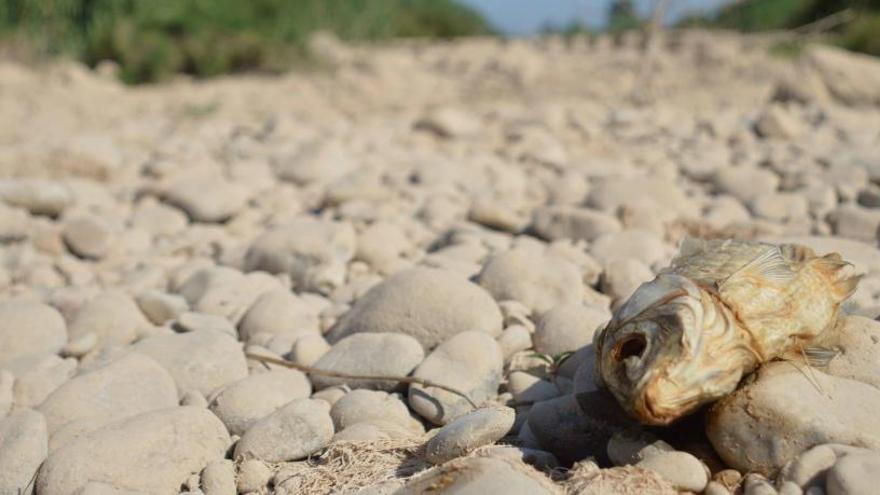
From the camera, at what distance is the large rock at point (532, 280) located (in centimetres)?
332

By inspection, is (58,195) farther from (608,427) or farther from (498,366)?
(608,427)

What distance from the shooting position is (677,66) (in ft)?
35.3

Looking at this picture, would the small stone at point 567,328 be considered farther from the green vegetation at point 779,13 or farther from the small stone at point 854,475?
the green vegetation at point 779,13

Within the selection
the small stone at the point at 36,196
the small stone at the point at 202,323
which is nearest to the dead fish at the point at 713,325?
the small stone at the point at 202,323

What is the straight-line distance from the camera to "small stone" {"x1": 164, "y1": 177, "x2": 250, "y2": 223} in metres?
4.92

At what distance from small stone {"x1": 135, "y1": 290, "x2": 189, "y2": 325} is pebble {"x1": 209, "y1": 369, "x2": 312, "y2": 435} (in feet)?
2.65

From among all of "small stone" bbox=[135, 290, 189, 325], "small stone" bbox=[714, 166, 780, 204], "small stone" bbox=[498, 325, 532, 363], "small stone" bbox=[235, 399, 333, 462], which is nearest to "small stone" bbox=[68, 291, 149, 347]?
"small stone" bbox=[135, 290, 189, 325]

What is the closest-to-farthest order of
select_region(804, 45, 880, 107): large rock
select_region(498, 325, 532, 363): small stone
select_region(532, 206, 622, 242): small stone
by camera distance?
select_region(498, 325, 532, 363): small stone, select_region(532, 206, 622, 242): small stone, select_region(804, 45, 880, 107): large rock

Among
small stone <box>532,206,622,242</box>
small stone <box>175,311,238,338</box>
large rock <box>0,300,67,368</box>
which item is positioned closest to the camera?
large rock <box>0,300,67,368</box>

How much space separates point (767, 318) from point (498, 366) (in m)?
0.90

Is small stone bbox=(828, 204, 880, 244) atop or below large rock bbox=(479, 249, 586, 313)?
below

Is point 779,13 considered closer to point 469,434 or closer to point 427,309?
point 427,309

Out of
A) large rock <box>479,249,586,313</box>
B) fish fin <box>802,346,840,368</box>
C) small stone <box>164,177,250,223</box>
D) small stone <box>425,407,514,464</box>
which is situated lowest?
small stone <box>164,177,250,223</box>

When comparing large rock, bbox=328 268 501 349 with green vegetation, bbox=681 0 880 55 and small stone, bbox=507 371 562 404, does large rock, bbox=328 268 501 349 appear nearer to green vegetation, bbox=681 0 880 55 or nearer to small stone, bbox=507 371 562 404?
small stone, bbox=507 371 562 404
